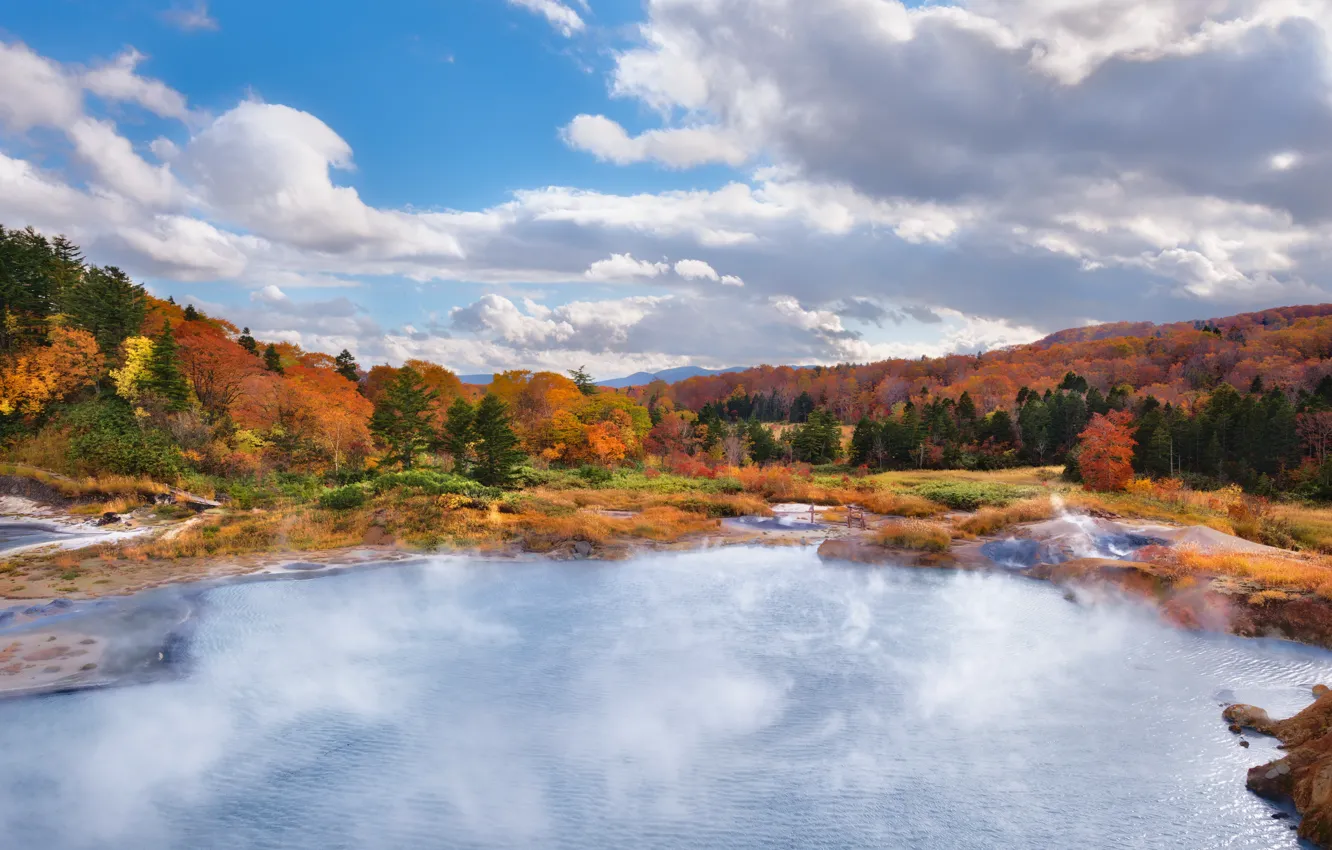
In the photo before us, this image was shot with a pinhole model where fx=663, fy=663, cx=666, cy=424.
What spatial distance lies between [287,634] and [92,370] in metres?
25.6

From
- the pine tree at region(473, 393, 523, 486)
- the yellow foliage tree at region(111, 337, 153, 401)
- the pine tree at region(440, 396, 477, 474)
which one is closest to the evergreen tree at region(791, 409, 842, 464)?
the pine tree at region(473, 393, 523, 486)

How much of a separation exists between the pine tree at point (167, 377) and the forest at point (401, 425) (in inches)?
2.9

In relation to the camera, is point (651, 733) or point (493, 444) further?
point (493, 444)

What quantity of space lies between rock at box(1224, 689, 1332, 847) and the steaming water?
0.34 metres

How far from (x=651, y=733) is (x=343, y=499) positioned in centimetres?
1719

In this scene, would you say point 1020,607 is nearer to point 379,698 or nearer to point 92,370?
point 379,698

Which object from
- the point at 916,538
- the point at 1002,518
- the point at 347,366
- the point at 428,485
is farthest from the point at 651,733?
the point at 347,366

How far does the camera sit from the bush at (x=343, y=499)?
74.5 feet

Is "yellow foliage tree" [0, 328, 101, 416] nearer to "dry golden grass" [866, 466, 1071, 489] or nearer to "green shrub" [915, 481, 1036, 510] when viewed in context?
"green shrub" [915, 481, 1036, 510]

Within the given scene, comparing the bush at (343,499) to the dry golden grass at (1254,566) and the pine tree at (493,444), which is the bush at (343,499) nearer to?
the pine tree at (493,444)

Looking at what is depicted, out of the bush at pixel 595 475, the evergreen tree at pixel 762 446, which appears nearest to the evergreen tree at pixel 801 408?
the evergreen tree at pixel 762 446

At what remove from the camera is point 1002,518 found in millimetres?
24141

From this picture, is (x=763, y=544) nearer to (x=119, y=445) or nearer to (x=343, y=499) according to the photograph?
(x=343, y=499)

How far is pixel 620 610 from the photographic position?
50.5ft
